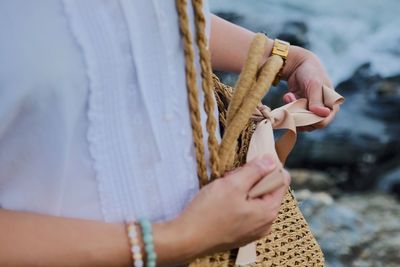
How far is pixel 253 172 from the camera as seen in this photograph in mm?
675

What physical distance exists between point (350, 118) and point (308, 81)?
4.88 ft

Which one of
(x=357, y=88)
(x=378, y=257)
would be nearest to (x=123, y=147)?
(x=378, y=257)

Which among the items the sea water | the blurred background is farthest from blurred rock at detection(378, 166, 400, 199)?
the sea water

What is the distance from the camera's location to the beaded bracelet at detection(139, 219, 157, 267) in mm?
630

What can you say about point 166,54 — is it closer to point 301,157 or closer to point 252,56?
point 252,56

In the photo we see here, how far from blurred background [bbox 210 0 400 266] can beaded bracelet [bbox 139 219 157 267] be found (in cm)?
153

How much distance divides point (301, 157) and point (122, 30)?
1724 millimetres

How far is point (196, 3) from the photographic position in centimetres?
70

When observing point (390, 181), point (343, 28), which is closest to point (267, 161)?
point (390, 181)

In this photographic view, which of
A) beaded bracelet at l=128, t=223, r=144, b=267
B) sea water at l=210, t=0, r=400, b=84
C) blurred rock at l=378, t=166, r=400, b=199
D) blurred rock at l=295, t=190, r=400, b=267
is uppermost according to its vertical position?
sea water at l=210, t=0, r=400, b=84

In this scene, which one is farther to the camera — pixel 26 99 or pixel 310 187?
pixel 310 187

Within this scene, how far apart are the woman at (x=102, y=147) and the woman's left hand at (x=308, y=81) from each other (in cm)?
22

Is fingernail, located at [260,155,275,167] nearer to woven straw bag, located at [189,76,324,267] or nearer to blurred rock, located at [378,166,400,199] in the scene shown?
woven straw bag, located at [189,76,324,267]

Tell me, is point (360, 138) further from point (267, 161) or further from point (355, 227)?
point (267, 161)
